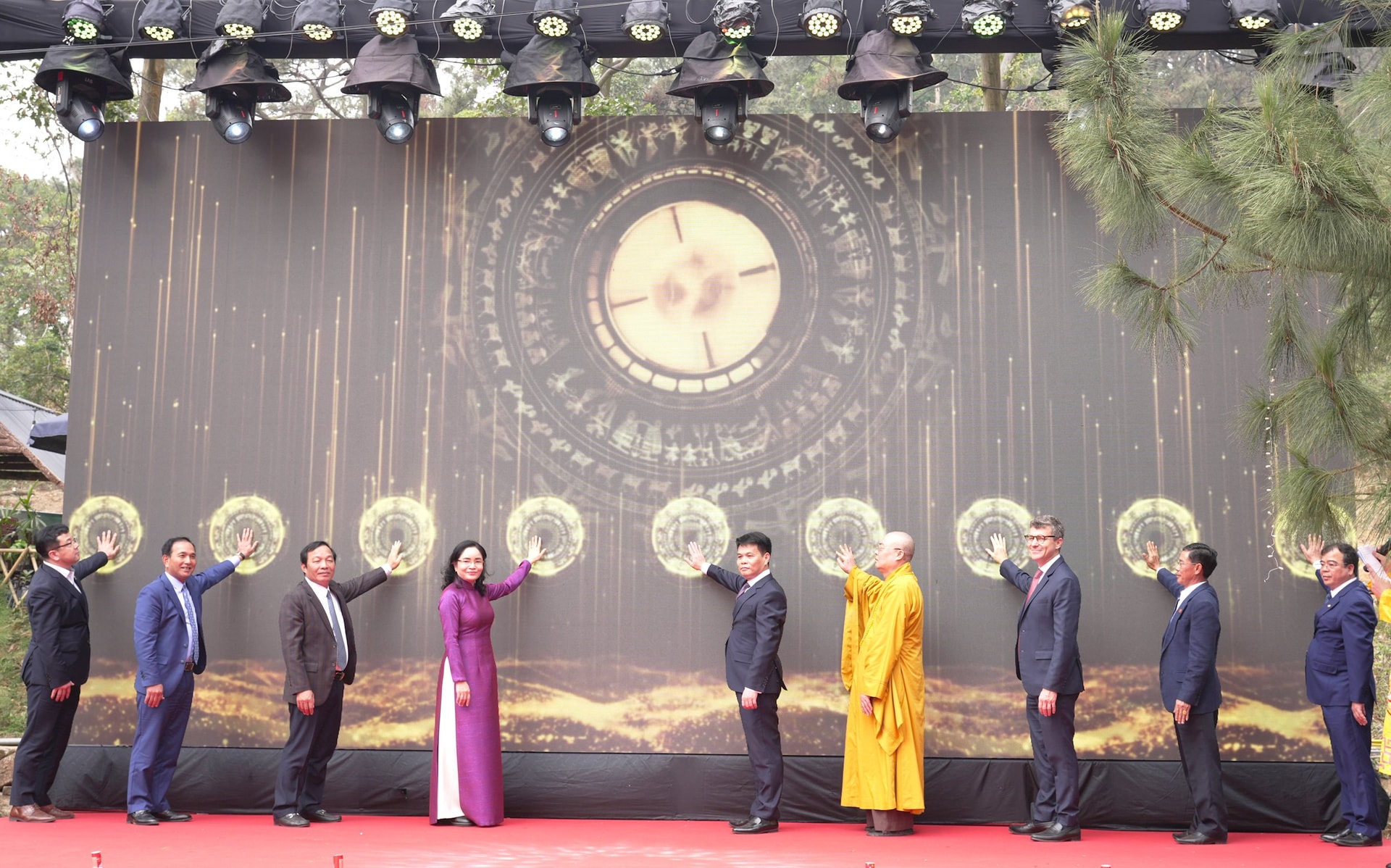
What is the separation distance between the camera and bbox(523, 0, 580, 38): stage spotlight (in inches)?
215

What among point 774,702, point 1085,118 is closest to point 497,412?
point 774,702

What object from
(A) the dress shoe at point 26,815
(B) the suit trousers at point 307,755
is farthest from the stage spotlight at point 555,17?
(A) the dress shoe at point 26,815

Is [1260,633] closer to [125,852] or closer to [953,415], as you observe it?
[953,415]

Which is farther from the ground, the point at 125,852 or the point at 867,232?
the point at 867,232

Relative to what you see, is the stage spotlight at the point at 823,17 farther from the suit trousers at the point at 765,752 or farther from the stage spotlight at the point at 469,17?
the suit trousers at the point at 765,752

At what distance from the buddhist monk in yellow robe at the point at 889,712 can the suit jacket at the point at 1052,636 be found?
0.42m

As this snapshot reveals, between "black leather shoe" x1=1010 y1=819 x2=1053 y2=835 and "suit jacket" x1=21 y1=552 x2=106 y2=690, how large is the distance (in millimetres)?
3886

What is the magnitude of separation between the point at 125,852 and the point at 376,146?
10.9ft

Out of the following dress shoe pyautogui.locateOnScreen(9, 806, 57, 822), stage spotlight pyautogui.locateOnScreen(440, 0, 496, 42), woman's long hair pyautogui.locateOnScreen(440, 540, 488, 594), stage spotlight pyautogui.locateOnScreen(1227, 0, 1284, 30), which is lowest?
dress shoe pyautogui.locateOnScreen(9, 806, 57, 822)

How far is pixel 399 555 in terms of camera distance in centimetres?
572

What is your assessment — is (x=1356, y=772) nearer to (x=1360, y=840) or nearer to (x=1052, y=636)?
(x=1360, y=840)

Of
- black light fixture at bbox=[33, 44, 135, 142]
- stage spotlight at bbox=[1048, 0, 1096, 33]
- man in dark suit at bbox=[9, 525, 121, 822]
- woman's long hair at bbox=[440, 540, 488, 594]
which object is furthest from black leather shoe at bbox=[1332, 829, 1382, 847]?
black light fixture at bbox=[33, 44, 135, 142]

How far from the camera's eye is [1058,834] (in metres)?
4.86

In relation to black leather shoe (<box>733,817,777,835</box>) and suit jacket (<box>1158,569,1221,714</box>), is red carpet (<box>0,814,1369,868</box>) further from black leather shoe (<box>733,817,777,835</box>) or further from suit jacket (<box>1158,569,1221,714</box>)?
suit jacket (<box>1158,569,1221,714</box>)
